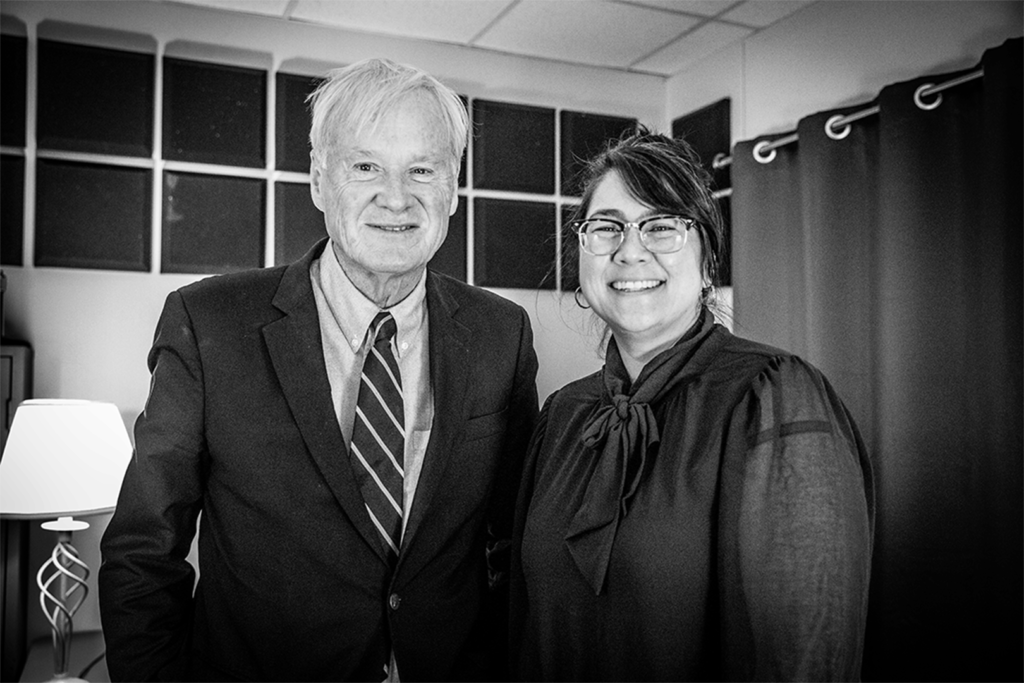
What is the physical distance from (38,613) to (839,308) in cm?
179

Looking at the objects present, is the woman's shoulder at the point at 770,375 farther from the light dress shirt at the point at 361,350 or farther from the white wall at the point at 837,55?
the white wall at the point at 837,55

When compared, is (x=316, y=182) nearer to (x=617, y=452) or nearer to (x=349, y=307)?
(x=349, y=307)

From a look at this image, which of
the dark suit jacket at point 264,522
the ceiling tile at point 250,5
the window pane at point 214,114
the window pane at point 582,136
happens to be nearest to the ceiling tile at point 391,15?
the ceiling tile at point 250,5

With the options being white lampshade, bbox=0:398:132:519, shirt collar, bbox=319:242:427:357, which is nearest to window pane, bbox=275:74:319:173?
shirt collar, bbox=319:242:427:357

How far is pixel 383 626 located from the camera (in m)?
1.12

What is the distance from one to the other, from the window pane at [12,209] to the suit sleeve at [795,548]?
44.1 inches

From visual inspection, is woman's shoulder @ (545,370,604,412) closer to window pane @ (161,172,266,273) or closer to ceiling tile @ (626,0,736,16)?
window pane @ (161,172,266,273)

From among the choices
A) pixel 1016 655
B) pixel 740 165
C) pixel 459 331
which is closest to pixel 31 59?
pixel 459 331

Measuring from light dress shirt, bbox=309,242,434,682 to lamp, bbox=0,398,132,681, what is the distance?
42cm

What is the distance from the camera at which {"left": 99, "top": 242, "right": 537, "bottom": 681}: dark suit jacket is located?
110 cm

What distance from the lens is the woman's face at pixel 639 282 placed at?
3.65ft

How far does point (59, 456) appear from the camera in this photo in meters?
1.49

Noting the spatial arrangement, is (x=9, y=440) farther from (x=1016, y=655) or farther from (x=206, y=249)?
(x=1016, y=655)

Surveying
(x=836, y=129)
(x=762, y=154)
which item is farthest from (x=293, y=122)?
(x=836, y=129)
